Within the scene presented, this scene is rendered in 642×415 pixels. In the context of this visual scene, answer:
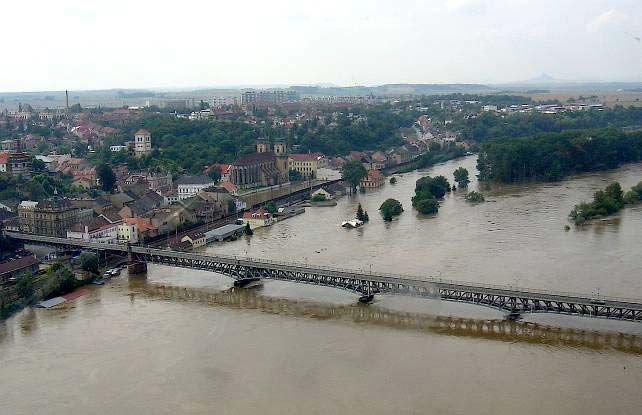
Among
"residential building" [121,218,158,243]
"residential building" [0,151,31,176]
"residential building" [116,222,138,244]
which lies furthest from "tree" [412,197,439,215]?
"residential building" [0,151,31,176]

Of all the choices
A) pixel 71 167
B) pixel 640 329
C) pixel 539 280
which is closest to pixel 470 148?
pixel 71 167

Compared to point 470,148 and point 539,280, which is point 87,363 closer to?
point 539,280

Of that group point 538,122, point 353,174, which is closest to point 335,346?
point 353,174

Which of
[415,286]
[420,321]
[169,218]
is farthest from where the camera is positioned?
[169,218]

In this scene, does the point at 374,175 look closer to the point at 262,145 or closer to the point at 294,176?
the point at 294,176

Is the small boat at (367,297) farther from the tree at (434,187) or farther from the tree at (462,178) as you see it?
the tree at (462,178)

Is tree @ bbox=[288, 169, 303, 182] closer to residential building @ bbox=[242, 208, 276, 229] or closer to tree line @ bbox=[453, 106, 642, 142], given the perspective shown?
residential building @ bbox=[242, 208, 276, 229]
